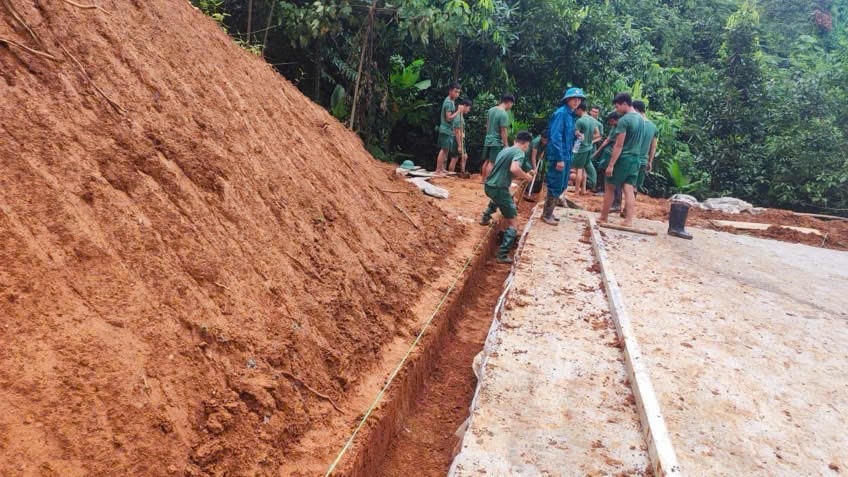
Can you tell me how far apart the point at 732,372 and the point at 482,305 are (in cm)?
264

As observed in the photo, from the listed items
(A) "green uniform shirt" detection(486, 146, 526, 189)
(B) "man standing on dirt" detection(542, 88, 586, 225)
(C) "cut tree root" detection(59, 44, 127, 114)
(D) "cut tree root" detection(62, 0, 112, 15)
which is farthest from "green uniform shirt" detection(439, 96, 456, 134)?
(C) "cut tree root" detection(59, 44, 127, 114)

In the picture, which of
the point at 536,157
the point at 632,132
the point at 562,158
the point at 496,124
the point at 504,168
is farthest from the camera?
the point at 536,157

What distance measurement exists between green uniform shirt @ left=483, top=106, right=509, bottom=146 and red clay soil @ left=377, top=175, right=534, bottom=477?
3874 mm

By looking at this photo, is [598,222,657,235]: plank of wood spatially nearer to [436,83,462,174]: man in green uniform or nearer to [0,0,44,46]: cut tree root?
[436,83,462,174]: man in green uniform

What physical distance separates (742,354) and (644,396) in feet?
4.44

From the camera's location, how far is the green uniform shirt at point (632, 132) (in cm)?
720

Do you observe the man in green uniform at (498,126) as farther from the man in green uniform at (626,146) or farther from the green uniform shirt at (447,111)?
the man in green uniform at (626,146)

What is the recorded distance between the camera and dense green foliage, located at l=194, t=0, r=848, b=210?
10516mm

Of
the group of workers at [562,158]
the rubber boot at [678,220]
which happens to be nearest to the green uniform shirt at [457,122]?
the group of workers at [562,158]

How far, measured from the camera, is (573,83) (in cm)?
1320

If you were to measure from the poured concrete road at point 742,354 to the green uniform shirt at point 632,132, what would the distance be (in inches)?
46.7

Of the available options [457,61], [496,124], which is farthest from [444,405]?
[457,61]

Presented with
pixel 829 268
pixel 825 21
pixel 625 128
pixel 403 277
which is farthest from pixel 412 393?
pixel 825 21

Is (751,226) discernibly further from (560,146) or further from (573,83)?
(573,83)
